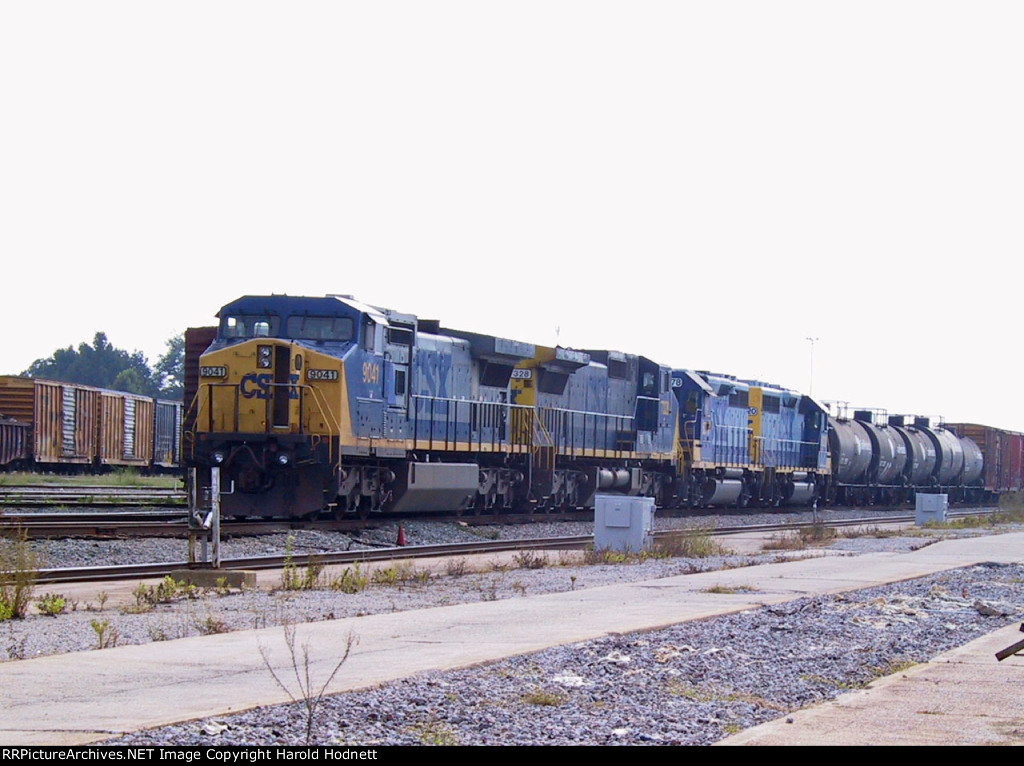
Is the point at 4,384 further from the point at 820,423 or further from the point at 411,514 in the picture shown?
the point at 820,423

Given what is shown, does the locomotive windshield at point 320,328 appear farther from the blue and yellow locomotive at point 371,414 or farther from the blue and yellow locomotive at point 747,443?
the blue and yellow locomotive at point 747,443

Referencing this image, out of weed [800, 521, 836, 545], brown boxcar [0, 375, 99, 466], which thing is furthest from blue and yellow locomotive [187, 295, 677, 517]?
brown boxcar [0, 375, 99, 466]

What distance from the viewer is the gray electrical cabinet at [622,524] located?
20547 mm

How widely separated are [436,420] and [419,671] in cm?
1682

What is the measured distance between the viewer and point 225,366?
22016 mm

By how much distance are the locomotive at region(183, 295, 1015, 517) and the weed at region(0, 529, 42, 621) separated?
7476 mm

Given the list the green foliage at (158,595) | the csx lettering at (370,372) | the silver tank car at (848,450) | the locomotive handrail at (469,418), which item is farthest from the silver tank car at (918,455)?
the green foliage at (158,595)

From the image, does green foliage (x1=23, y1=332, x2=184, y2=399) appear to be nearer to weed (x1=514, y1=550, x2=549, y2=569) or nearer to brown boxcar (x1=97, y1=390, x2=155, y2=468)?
brown boxcar (x1=97, y1=390, x2=155, y2=468)

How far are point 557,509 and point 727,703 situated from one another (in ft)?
74.5

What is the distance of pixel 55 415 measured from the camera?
135 ft

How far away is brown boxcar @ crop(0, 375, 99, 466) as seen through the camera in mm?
40078
